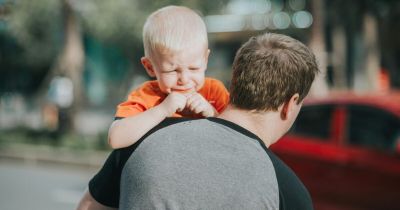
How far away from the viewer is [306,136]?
231 inches

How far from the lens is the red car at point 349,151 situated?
5.35 metres

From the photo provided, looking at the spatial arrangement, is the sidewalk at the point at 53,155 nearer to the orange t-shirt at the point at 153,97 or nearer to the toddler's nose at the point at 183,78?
the orange t-shirt at the point at 153,97

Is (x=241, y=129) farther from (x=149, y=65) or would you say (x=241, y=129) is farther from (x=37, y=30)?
(x=37, y=30)

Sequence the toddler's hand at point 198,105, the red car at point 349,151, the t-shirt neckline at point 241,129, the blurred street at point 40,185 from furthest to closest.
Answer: the blurred street at point 40,185
the red car at point 349,151
the toddler's hand at point 198,105
the t-shirt neckline at point 241,129

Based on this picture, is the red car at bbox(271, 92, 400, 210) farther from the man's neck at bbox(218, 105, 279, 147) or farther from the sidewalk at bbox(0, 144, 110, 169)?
the sidewalk at bbox(0, 144, 110, 169)

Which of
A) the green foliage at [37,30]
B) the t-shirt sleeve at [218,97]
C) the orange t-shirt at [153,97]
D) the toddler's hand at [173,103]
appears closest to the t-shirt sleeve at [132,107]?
the orange t-shirt at [153,97]

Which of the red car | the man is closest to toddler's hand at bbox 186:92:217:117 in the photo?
the man

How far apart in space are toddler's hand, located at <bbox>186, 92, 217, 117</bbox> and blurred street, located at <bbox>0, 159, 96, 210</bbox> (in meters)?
7.09

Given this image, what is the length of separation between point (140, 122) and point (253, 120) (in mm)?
307

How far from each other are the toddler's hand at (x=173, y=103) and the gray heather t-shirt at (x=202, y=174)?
178 millimetres

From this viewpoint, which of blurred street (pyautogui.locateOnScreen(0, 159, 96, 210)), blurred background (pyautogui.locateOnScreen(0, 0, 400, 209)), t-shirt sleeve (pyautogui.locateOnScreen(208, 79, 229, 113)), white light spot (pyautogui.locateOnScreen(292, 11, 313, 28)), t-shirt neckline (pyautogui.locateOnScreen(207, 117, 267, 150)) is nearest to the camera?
t-shirt neckline (pyautogui.locateOnScreen(207, 117, 267, 150))

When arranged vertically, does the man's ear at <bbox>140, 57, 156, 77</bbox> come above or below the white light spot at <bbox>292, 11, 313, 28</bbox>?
above

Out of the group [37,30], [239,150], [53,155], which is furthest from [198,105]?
[37,30]

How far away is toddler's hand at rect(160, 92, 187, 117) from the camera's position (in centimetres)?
181
